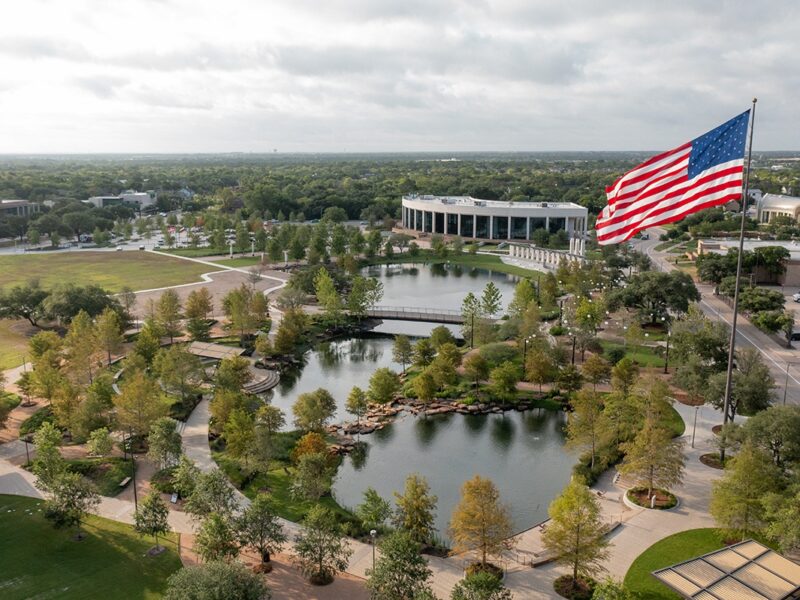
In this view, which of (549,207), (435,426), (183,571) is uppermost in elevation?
(549,207)

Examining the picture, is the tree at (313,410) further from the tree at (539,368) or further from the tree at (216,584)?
the tree at (216,584)

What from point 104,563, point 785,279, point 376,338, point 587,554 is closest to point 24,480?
point 104,563

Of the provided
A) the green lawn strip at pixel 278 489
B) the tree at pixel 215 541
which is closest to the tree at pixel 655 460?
the green lawn strip at pixel 278 489

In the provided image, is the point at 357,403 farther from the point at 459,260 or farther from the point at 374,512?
the point at 459,260

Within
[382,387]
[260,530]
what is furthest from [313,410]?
[260,530]

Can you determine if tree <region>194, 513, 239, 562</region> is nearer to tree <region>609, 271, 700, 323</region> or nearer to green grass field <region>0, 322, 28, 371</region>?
green grass field <region>0, 322, 28, 371</region>

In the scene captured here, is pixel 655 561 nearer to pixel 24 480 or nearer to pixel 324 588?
pixel 324 588
